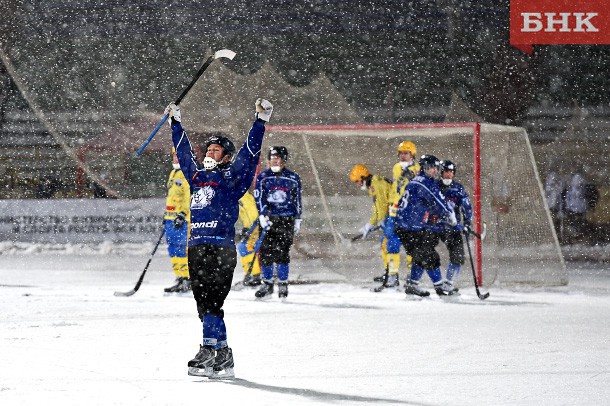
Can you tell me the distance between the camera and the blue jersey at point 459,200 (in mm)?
9406

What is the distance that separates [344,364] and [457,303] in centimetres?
375

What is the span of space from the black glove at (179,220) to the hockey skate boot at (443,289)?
2343 mm

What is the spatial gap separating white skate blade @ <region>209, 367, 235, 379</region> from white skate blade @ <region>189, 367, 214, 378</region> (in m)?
0.02

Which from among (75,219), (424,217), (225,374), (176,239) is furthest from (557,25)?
(225,374)

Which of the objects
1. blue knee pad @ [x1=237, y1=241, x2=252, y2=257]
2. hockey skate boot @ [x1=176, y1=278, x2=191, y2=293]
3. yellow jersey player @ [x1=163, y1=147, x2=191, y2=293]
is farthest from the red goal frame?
hockey skate boot @ [x1=176, y1=278, x2=191, y2=293]

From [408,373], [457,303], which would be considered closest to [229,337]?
[408,373]

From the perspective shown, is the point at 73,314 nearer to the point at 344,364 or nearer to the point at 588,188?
the point at 344,364

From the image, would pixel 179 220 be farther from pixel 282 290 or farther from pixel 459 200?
pixel 459 200

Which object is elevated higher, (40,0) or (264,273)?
(40,0)

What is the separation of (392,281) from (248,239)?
1.47 m

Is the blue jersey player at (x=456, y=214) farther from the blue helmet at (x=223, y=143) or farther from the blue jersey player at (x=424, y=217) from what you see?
the blue helmet at (x=223, y=143)

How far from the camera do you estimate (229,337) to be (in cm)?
659

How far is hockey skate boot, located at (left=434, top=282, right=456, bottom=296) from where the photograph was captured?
9.27m

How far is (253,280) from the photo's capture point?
10.3m
